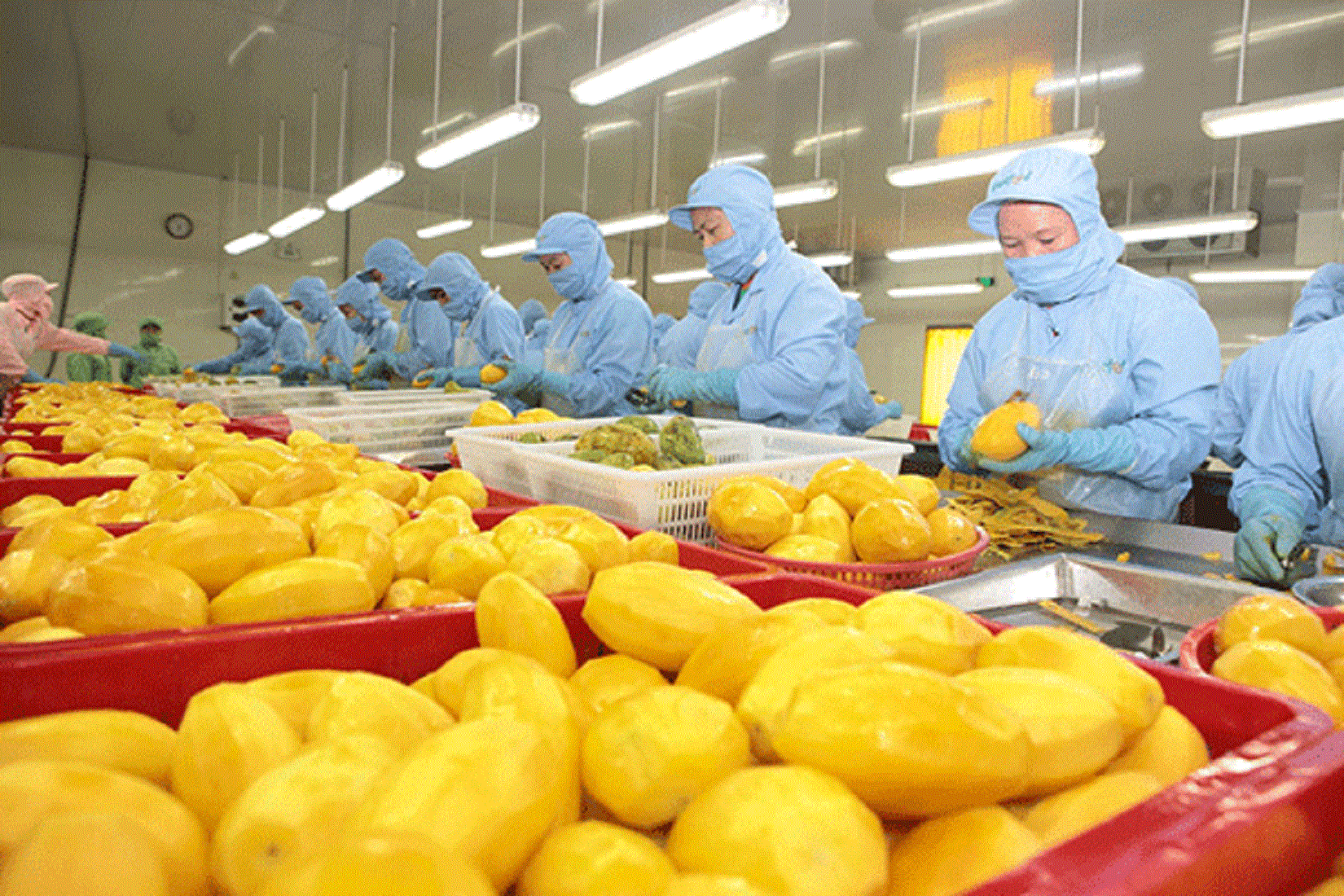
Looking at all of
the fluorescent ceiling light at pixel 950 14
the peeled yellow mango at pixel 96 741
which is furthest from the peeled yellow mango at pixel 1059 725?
the fluorescent ceiling light at pixel 950 14

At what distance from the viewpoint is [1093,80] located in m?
7.68

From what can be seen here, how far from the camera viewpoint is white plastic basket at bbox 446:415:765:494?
2164 millimetres

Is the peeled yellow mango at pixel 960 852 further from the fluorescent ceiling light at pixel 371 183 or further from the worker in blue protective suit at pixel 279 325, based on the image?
the worker in blue protective suit at pixel 279 325

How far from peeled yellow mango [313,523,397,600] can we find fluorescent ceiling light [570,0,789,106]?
3.58 meters

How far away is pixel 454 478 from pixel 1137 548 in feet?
5.74

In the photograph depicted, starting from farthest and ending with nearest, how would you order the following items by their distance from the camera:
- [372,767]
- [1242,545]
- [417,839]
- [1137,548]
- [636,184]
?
[636,184]
[1137,548]
[1242,545]
[372,767]
[417,839]

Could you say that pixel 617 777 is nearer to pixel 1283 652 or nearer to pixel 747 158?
pixel 1283 652

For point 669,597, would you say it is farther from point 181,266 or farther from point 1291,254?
point 181,266

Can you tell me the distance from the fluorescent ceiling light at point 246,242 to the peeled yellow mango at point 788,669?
13640 millimetres

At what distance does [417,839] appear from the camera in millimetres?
399

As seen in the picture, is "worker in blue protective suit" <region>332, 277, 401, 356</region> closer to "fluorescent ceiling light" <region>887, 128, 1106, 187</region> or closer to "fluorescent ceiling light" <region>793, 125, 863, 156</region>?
"fluorescent ceiling light" <region>793, 125, 863, 156</region>

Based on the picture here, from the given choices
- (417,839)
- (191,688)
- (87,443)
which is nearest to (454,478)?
(191,688)

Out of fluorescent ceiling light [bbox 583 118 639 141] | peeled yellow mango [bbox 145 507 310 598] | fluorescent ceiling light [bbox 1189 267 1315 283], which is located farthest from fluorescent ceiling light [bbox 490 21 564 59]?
fluorescent ceiling light [bbox 1189 267 1315 283]

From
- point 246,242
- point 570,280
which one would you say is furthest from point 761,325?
point 246,242
